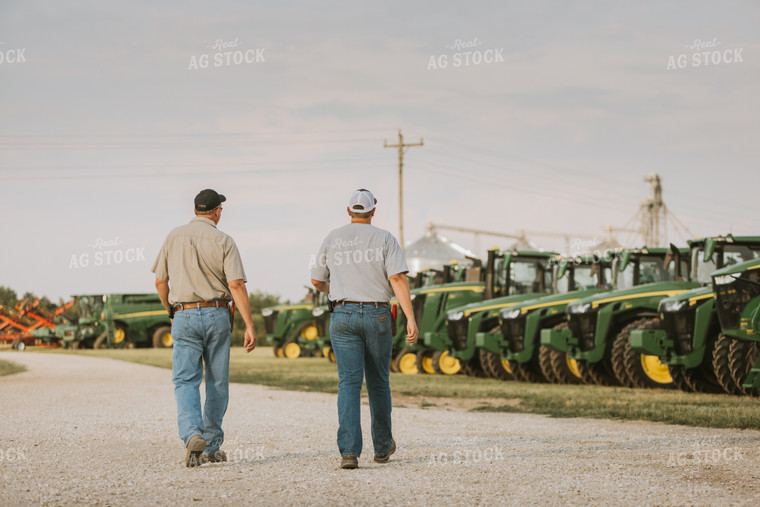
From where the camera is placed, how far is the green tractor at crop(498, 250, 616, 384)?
65.7 ft

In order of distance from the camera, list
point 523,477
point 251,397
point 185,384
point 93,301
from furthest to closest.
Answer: point 93,301
point 251,397
point 185,384
point 523,477

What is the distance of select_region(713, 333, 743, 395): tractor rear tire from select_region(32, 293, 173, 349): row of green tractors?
3885 centimetres

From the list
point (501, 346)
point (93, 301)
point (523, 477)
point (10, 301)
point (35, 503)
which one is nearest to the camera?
point (35, 503)

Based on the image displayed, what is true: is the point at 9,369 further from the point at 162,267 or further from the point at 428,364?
the point at 162,267

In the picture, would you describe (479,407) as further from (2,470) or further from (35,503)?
(35,503)

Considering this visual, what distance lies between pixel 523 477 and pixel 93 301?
46724 millimetres

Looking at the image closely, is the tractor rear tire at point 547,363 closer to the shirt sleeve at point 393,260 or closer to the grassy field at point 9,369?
the grassy field at point 9,369

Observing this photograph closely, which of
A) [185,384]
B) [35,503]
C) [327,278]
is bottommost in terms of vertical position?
[35,503]

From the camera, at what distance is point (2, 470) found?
7.43 m

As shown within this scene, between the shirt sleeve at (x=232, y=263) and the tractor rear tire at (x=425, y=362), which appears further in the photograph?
the tractor rear tire at (x=425, y=362)

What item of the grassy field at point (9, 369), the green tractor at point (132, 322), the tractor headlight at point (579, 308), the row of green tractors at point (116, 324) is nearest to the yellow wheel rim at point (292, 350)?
the grassy field at point (9, 369)

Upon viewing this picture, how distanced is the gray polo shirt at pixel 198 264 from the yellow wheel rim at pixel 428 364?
697 inches

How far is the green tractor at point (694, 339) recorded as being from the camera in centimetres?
1521

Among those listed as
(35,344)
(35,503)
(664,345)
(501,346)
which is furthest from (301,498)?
(35,344)
